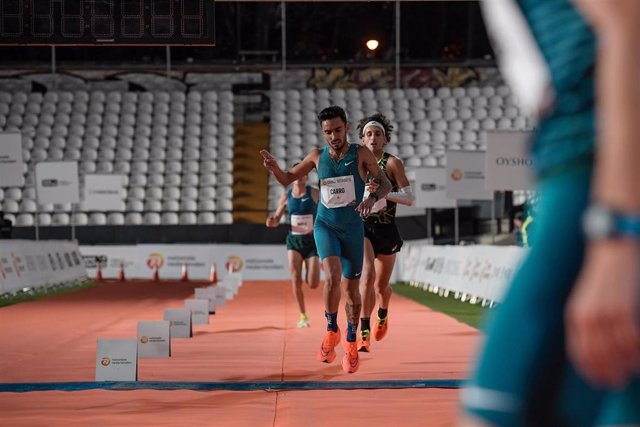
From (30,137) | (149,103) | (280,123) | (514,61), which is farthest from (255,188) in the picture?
(514,61)

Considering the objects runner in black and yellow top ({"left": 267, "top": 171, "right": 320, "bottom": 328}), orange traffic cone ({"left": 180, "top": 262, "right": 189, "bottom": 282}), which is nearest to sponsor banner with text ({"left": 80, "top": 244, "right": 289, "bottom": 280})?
orange traffic cone ({"left": 180, "top": 262, "right": 189, "bottom": 282})

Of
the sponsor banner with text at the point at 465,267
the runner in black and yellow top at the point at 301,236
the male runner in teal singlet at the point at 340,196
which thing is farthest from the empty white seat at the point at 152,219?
the male runner in teal singlet at the point at 340,196

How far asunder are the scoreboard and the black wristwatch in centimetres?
1035

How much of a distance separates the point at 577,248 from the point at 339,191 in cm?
654

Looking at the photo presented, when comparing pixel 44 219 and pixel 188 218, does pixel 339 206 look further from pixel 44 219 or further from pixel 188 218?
pixel 44 219

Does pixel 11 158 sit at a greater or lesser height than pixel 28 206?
greater

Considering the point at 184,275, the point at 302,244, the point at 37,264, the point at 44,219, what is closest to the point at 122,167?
the point at 44,219

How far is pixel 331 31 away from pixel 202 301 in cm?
2498

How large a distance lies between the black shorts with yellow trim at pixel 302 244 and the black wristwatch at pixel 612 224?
1076cm

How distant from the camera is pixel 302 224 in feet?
40.9

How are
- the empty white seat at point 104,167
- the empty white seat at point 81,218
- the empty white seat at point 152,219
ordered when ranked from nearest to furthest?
the empty white seat at point 81,218, the empty white seat at point 152,219, the empty white seat at point 104,167

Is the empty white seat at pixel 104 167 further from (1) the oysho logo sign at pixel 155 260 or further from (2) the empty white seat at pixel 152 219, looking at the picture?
(1) the oysho logo sign at pixel 155 260

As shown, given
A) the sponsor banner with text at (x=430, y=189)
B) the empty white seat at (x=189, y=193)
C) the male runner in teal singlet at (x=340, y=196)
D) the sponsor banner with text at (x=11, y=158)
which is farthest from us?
the empty white seat at (x=189, y=193)

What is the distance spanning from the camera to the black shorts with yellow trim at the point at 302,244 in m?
12.5
